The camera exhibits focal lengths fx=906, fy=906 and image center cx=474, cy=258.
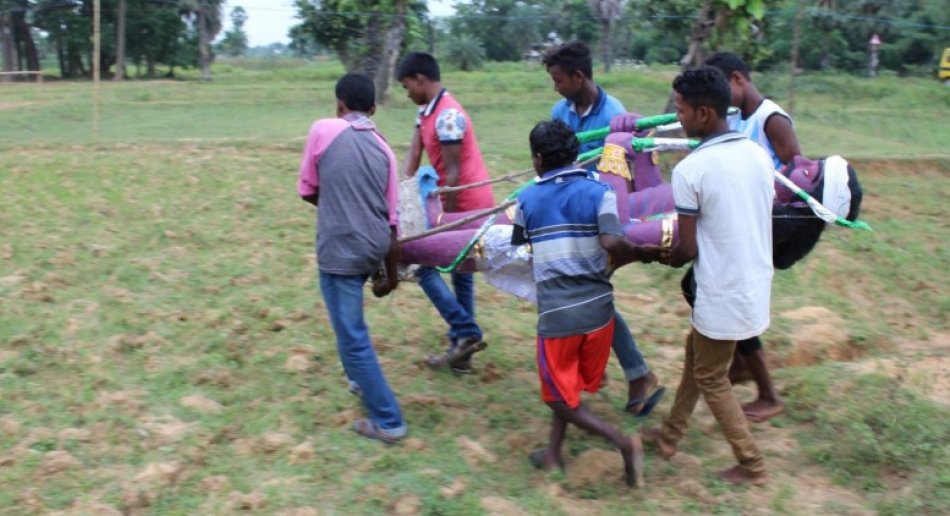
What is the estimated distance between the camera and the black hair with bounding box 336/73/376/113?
12.9 feet

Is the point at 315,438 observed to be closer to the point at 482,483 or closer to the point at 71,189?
the point at 482,483

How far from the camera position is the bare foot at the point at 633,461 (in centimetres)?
362

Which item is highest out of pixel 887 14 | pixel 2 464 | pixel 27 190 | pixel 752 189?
pixel 887 14

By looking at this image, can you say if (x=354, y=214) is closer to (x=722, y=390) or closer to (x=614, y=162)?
(x=614, y=162)

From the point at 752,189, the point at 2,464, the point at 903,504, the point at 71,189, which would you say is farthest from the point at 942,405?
the point at 71,189

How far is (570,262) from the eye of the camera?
11.6ft

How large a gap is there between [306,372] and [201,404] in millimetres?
632

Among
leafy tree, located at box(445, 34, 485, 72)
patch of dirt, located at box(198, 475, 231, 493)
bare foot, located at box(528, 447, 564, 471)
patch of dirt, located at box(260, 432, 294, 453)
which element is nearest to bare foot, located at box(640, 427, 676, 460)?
bare foot, located at box(528, 447, 564, 471)

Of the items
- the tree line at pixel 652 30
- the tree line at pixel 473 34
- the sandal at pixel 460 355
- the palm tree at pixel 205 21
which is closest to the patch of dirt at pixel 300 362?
the sandal at pixel 460 355

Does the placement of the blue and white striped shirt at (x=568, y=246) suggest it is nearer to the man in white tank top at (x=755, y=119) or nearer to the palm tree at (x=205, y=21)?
the man in white tank top at (x=755, y=119)

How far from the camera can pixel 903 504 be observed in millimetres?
3525

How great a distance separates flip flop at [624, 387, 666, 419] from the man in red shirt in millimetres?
881

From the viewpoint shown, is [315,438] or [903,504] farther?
[315,438]

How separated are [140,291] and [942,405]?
15.6 feet
